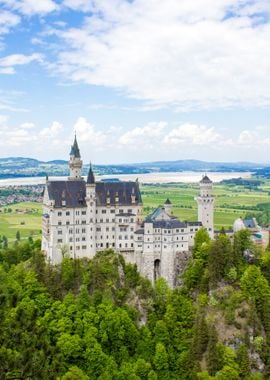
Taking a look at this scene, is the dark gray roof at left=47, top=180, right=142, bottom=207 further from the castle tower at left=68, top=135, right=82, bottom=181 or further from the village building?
the castle tower at left=68, top=135, right=82, bottom=181

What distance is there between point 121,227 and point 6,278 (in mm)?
23838

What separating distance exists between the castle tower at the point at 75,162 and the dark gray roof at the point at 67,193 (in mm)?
7761

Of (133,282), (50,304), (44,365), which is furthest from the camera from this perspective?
(133,282)

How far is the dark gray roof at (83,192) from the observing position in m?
95.6

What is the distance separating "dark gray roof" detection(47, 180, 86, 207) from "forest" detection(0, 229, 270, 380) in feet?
36.8

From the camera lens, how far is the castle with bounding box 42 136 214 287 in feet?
311

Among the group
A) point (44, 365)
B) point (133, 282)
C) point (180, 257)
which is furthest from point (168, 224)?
point (44, 365)

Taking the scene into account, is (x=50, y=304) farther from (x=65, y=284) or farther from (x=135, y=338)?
(x=135, y=338)

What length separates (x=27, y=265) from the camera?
316 feet

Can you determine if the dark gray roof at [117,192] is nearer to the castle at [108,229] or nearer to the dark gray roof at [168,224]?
the castle at [108,229]

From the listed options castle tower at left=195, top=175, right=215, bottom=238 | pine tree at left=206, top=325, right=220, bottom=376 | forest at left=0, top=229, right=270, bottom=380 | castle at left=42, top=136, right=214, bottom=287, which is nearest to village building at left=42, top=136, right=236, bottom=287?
Answer: castle at left=42, top=136, right=214, bottom=287

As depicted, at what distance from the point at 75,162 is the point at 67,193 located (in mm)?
11319

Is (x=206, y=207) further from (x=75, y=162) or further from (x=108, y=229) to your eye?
(x=75, y=162)

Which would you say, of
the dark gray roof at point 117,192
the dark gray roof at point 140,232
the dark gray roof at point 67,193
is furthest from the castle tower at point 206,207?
the dark gray roof at point 67,193
